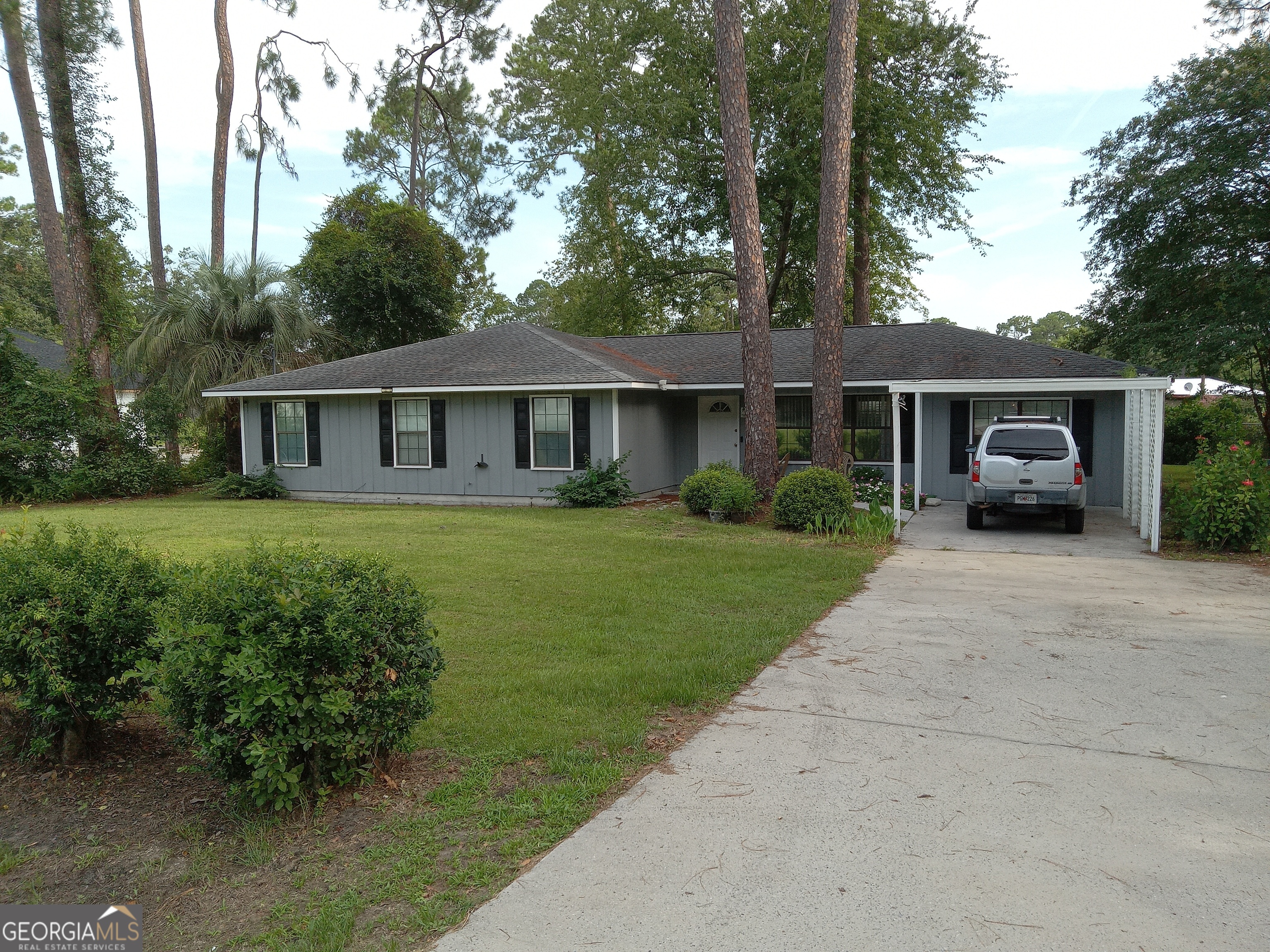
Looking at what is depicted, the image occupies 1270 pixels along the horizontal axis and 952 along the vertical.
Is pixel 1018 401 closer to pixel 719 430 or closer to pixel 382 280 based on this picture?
pixel 719 430

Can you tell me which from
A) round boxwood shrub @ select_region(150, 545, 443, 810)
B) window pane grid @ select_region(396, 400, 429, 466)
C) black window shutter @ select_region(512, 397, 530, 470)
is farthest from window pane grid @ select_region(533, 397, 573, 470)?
round boxwood shrub @ select_region(150, 545, 443, 810)

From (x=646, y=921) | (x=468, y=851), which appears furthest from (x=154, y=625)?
(x=646, y=921)

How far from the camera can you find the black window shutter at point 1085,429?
15211 mm

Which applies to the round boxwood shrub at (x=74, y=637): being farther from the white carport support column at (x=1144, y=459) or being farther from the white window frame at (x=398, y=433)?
the white window frame at (x=398, y=433)

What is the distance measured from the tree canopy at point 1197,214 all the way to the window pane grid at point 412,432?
14.3 meters

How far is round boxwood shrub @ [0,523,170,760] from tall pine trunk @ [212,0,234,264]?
69.7 ft

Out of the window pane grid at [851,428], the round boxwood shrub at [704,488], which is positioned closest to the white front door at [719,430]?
the window pane grid at [851,428]

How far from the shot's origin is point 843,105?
44.3 feet

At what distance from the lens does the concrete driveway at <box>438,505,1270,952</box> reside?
2826 millimetres

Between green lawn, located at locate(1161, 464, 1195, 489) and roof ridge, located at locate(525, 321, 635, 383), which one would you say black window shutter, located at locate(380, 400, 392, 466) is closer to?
roof ridge, located at locate(525, 321, 635, 383)

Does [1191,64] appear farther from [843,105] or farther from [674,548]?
[674,548]

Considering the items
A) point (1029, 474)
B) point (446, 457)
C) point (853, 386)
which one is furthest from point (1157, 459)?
point (446, 457)

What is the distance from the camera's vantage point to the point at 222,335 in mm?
20547

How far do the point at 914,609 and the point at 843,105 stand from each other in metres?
9.41
